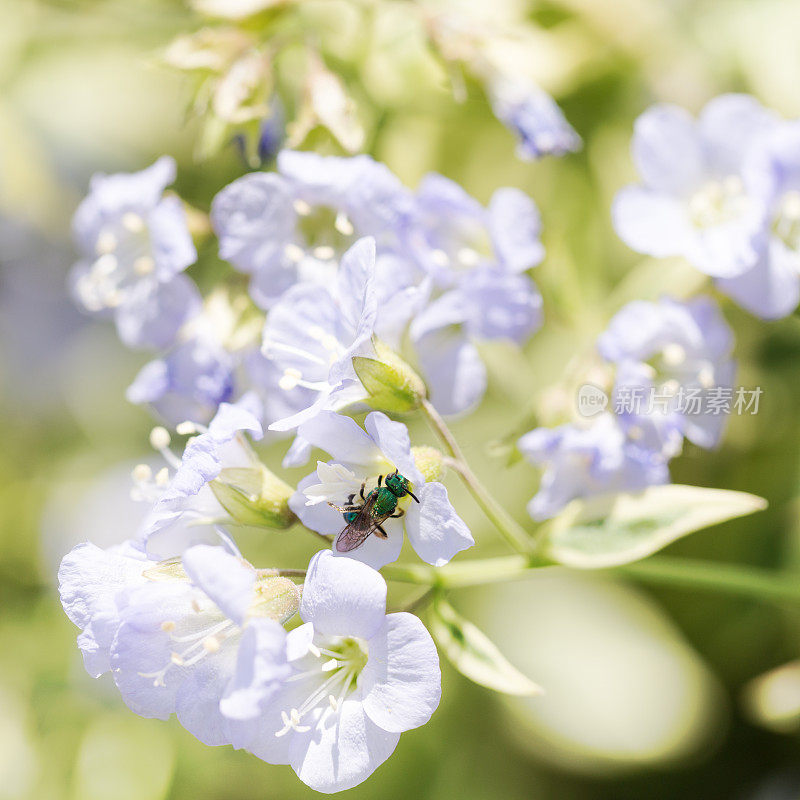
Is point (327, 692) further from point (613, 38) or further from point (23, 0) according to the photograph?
point (23, 0)

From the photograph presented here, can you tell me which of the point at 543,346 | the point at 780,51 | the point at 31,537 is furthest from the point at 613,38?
the point at 31,537

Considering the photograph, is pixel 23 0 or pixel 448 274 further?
pixel 23 0

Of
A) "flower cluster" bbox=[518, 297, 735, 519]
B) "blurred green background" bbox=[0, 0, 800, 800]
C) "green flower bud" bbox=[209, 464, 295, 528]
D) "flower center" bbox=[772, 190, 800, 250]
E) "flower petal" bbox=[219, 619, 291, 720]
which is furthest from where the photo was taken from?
"blurred green background" bbox=[0, 0, 800, 800]

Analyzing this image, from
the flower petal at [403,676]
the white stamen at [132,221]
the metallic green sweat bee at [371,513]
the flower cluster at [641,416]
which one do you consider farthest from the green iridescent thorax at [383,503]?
the white stamen at [132,221]

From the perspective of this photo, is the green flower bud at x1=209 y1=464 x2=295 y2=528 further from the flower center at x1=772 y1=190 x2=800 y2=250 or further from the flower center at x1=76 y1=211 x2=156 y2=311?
the flower center at x1=772 y1=190 x2=800 y2=250

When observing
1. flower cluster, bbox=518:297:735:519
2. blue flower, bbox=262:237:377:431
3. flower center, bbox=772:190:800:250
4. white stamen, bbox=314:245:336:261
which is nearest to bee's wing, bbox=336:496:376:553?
blue flower, bbox=262:237:377:431

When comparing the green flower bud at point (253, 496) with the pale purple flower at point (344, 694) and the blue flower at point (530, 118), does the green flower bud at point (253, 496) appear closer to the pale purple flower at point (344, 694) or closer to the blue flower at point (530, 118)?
the pale purple flower at point (344, 694)
